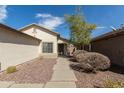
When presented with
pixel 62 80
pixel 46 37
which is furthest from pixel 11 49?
pixel 46 37

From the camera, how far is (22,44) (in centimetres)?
1623

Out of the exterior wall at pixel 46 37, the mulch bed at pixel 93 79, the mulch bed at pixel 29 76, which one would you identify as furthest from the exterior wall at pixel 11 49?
the exterior wall at pixel 46 37

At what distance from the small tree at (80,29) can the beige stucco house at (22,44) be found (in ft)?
9.42

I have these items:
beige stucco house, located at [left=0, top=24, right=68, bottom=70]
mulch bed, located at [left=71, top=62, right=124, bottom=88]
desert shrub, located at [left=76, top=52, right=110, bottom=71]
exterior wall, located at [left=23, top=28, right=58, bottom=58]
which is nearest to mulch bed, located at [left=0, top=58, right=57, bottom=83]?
beige stucco house, located at [left=0, top=24, right=68, bottom=70]

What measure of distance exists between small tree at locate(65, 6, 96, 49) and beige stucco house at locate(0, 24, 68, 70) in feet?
9.42

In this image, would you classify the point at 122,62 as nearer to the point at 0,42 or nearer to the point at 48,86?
the point at 48,86

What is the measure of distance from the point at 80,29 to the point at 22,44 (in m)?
11.3

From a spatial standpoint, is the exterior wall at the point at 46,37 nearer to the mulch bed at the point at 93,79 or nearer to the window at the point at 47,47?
the window at the point at 47,47

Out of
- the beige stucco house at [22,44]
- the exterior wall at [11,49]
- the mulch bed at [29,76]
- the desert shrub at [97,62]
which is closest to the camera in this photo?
the mulch bed at [29,76]

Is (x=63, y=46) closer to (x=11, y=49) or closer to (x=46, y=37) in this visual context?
(x=46, y=37)

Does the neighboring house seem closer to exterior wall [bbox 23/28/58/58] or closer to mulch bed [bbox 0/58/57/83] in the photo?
mulch bed [bbox 0/58/57/83]

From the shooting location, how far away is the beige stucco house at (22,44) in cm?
1172
